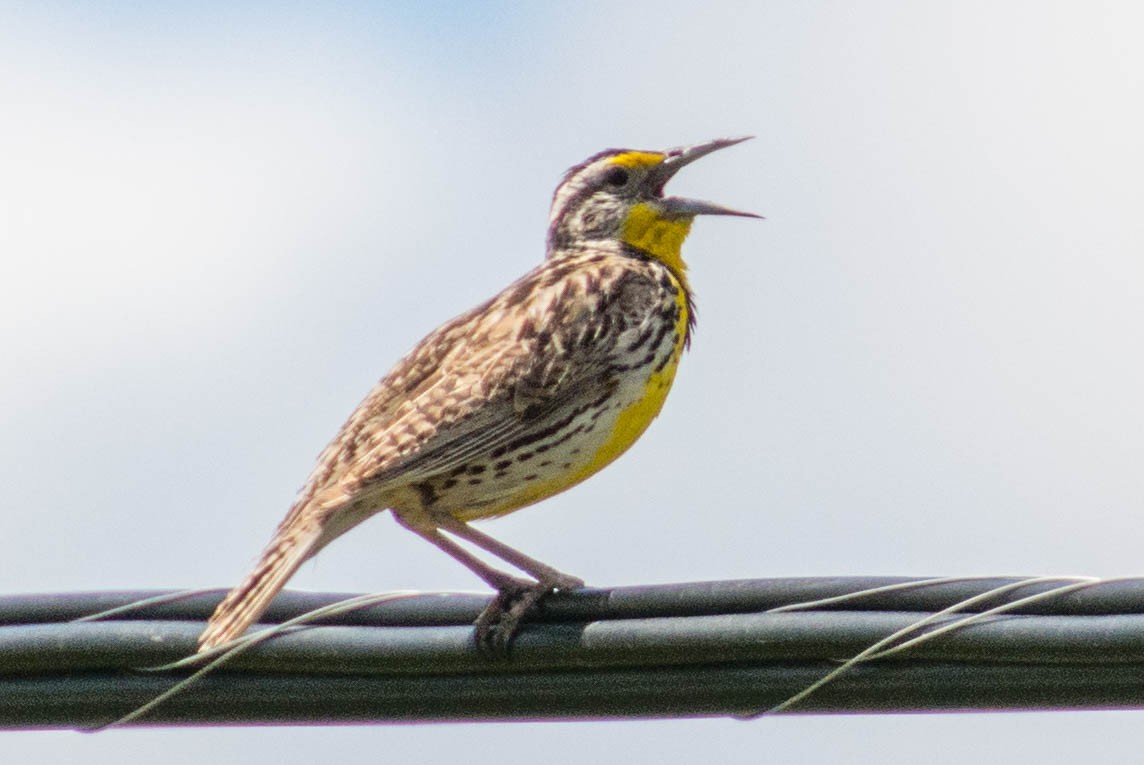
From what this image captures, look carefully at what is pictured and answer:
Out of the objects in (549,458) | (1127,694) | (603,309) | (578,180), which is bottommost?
(1127,694)

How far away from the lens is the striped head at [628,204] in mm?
8695

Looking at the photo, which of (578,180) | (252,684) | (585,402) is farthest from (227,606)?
(578,180)

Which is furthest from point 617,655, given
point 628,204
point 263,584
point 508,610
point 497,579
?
point 628,204

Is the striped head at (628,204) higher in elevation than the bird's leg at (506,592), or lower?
higher

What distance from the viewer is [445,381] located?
24.3 feet

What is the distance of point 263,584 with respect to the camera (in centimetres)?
604

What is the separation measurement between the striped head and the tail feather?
2286 mm

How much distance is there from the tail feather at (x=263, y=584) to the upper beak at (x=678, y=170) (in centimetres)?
232

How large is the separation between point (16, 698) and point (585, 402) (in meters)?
2.69

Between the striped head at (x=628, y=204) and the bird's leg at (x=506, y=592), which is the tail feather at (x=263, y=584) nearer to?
the bird's leg at (x=506, y=592)

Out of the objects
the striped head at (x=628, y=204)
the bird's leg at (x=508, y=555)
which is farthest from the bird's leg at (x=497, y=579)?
the striped head at (x=628, y=204)

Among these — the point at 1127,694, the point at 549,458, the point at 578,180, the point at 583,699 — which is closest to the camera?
the point at 1127,694

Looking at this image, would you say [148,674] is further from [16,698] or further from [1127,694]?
[1127,694]

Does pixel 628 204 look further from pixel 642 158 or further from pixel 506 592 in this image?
pixel 506 592
